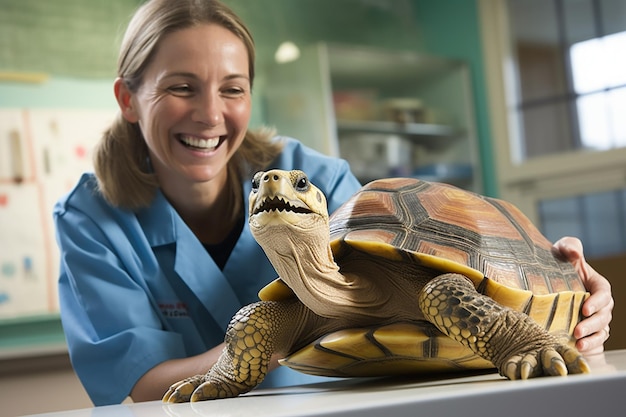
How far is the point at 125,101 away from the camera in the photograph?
1.40 m

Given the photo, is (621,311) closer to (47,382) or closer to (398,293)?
(398,293)

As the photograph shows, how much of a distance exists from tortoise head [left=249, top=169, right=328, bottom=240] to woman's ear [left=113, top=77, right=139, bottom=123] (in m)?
0.61

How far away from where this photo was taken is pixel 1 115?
9.67ft

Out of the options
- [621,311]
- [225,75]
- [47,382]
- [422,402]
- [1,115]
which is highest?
[1,115]

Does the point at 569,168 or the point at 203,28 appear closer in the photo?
the point at 203,28

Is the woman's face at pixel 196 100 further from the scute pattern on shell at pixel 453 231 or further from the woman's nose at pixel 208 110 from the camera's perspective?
the scute pattern on shell at pixel 453 231

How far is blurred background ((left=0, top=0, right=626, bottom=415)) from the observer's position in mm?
2932

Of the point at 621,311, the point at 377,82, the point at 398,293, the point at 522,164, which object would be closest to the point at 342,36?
the point at 377,82

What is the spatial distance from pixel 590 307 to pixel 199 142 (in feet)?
2.18

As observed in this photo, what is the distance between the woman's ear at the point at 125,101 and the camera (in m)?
1.39

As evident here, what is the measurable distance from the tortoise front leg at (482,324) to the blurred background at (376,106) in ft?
7.58

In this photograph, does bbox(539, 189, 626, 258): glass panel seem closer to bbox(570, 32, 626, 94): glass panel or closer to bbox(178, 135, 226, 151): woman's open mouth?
bbox(570, 32, 626, 94): glass panel

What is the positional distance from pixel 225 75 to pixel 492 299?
23.1 inches

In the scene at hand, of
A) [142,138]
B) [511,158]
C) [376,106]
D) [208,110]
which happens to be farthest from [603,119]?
[208,110]
